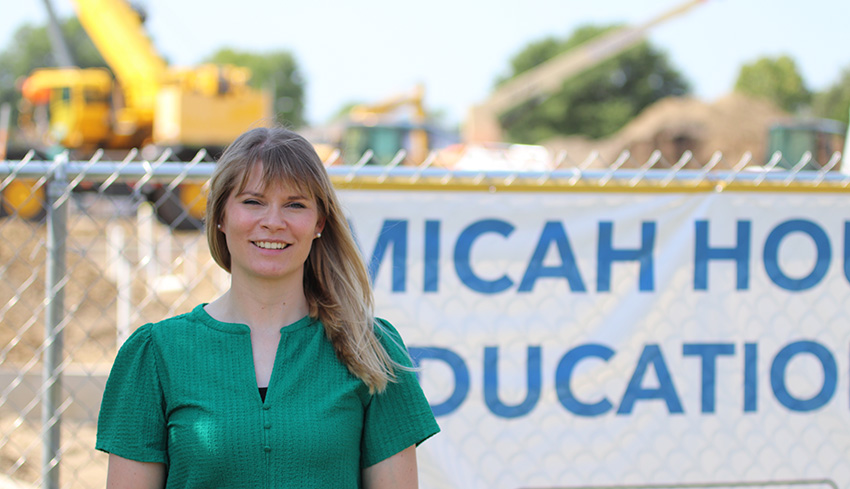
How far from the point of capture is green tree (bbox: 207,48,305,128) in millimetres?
86081

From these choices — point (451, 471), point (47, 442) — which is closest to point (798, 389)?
point (451, 471)

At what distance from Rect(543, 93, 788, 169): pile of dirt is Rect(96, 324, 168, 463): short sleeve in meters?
28.1

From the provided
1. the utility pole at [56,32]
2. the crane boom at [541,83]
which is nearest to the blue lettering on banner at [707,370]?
the crane boom at [541,83]

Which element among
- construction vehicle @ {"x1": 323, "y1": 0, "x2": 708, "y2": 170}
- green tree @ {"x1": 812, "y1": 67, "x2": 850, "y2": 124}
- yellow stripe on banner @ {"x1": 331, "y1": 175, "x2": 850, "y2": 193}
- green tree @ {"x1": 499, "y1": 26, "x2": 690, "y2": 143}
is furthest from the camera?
green tree @ {"x1": 812, "y1": 67, "x2": 850, "y2": 124}

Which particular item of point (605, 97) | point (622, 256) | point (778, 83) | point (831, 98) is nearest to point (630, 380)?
point (622, 256)

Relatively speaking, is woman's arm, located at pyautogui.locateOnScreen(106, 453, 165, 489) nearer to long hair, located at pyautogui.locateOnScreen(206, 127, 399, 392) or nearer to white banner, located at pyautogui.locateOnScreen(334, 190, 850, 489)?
long hair, located at pyautogui.locateOnScreen(206, 127, 399, 392)

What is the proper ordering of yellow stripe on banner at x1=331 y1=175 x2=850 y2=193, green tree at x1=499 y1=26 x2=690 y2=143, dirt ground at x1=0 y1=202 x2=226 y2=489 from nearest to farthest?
yellow stripe on banner at x1=331 y1=175 x2=850 y2=193
dirt ground at x1=0 y1=202 x2=226 y2=489
green tree at x1=499 y1=26 x2=690 y2=143

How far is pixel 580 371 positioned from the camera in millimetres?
2805

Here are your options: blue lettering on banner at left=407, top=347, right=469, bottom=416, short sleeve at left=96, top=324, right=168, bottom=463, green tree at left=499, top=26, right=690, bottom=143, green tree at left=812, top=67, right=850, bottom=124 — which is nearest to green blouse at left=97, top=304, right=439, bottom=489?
short sleeve at left=96, top=324, right=168, bottom=463

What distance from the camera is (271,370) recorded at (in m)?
1.76

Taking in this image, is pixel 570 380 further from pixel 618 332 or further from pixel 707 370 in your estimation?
pixel 707 370

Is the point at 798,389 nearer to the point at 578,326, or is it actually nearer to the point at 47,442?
the point at 578,326

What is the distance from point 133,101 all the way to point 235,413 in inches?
752

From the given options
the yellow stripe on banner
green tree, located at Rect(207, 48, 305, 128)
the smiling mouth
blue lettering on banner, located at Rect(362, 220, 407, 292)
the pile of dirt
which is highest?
green tree, located at Rect(207, 48, 305, 128)
